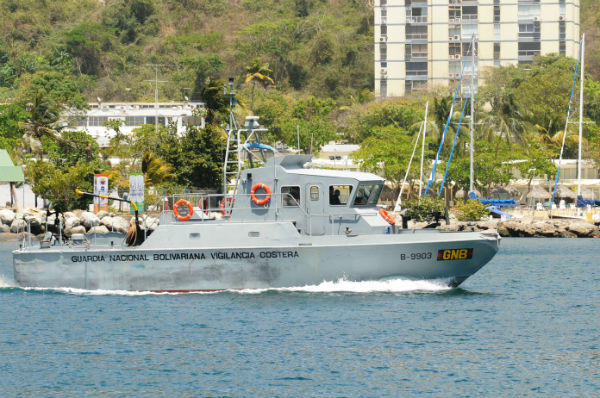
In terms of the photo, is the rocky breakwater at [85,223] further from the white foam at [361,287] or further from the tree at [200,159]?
the white foam at [361,287]

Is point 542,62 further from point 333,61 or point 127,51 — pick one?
point 127,51

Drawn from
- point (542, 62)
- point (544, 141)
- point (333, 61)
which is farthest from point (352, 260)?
point (333, 61)

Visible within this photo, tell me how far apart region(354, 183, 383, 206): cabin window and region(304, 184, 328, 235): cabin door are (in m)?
1.11

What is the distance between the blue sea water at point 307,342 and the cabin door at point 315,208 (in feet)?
6.27

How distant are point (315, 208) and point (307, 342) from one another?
6.58 meters

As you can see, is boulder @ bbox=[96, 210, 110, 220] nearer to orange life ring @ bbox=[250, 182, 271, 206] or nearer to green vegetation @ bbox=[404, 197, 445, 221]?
green vegetation @ bbox=[404, 197, 445, 221]

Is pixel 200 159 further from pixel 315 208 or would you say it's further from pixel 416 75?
pixel 416 75

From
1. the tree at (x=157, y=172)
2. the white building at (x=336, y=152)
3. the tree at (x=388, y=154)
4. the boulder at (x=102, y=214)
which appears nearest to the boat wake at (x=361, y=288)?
the tree at (x=157, y=172)

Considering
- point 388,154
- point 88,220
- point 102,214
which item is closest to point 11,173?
point 102,214

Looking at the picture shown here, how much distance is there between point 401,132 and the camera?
285 feet

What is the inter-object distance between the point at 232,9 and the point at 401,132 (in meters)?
79.7

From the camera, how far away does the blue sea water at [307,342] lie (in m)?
20.3

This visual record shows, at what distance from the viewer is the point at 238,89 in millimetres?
127188

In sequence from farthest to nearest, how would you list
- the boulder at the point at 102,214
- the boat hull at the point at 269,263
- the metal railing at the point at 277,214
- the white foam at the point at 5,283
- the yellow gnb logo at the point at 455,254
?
1. the boulder at the point at 102,214
2. the white foam at the point at 5,283
3. the metal railing at the point at 277,214
4. the yellow gnb logo at the point at 455,254
5. the boat hull at the point at 269,263
